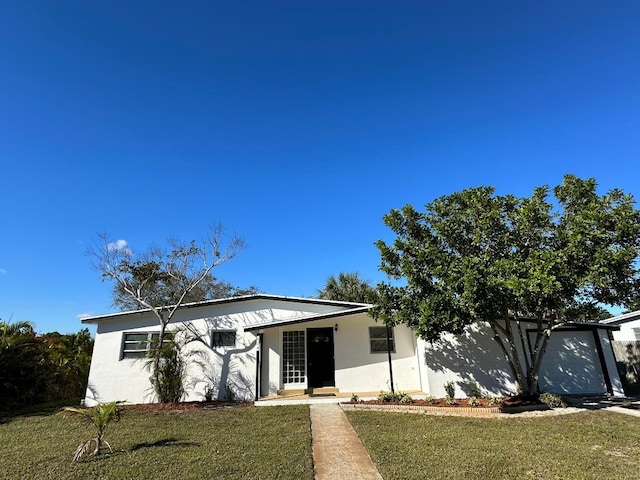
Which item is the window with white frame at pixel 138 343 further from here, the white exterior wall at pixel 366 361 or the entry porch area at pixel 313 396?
the white exterior wall at pixel 366 361

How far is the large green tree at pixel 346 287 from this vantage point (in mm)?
23500

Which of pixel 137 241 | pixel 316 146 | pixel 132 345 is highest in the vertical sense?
pixel 316 146

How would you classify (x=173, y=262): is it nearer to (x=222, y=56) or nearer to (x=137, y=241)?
(x=137, y=241)

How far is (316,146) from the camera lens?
14.8 m

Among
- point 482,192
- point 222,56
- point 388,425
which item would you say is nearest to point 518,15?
point 482,192

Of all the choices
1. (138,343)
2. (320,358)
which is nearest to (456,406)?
(320,358)

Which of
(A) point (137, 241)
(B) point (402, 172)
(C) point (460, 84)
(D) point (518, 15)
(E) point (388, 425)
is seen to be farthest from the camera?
(A) point (137, 241)

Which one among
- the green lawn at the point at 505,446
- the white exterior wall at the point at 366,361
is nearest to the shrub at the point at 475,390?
the white exterior wall at the point at 366,361

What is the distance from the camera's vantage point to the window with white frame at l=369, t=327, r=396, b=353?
1441cm

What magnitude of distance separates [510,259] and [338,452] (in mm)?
7281

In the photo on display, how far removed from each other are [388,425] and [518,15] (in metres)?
13.0

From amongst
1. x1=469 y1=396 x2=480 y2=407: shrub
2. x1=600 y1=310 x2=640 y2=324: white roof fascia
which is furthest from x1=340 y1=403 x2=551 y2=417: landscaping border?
x1=600 y1=310 x2=640 y2=324: white roof fascia

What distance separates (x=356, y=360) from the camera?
14.2 m

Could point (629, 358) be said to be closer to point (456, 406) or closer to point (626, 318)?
point (626, 318)
